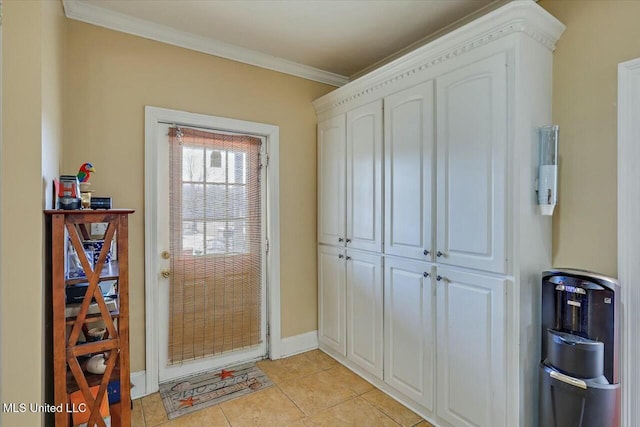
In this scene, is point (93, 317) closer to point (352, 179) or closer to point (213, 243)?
point (213, 243)

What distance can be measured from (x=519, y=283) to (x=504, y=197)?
438 millimetres

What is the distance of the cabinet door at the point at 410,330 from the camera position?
6.77ft

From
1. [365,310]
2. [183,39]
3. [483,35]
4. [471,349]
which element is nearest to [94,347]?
[365,310]

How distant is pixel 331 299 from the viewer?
2975 mm

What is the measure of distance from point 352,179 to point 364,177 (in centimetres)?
15

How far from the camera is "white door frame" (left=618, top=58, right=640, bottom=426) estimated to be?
1.55 meters

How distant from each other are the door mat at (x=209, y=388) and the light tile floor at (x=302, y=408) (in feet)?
0.19

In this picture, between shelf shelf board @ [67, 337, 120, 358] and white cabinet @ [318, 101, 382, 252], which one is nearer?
shelf shelf board @ [67, 337, 120, 358]

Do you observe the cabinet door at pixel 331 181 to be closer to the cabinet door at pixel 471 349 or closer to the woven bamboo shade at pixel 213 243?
the woven bamboo shade at pixel 213 243

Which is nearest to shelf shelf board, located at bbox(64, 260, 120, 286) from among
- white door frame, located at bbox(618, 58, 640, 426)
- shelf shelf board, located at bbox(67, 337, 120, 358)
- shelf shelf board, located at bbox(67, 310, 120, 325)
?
shelf shelf board, located at bbox(67, 310, 120, 325)

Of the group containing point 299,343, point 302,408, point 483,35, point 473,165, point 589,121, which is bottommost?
point 302,408

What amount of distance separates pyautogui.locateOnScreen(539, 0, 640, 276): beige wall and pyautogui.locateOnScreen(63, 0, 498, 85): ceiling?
1.87ft

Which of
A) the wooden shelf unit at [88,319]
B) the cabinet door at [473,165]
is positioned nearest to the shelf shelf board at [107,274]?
the wooden shelf unit at [88,319]

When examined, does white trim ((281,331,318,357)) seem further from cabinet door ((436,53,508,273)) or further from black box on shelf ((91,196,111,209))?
black box on shelf ((91,196,111,209))
